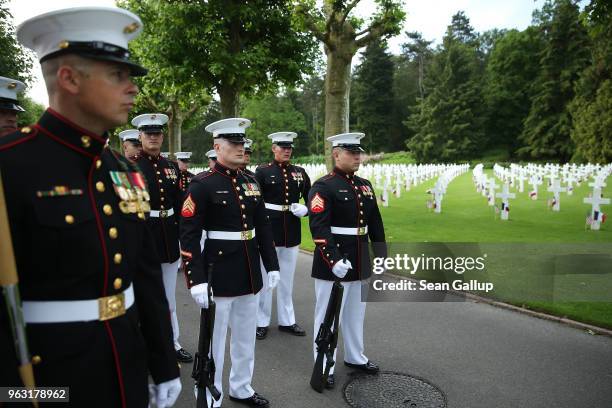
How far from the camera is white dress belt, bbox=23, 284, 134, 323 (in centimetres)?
173

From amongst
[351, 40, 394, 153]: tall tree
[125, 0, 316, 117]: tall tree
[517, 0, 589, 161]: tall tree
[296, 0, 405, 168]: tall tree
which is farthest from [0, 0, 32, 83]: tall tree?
[351, 40, 394, 153]: tall tree

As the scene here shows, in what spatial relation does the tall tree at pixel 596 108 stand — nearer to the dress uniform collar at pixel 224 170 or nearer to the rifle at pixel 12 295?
the dress uniform collar at pixel 224 170

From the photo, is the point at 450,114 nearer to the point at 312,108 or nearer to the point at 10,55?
the point at 312,108

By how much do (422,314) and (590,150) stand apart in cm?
4006

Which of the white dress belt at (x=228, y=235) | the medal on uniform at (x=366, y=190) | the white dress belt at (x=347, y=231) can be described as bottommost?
the white dress belt at (x=347, y=231)

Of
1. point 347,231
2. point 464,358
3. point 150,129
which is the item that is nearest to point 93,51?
point 347,231

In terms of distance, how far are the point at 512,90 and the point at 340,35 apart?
58.0 meters

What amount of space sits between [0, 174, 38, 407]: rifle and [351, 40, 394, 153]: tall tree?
6622 cm

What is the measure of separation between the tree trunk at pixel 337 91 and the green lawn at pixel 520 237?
10.8ft

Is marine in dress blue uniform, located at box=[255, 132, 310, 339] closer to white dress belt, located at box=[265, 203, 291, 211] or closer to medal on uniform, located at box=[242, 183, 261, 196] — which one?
white dress belt, located at box=[265, 203, 291, 211]

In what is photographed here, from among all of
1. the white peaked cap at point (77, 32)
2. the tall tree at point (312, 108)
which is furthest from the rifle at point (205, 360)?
the tall tree at point (312, 108)

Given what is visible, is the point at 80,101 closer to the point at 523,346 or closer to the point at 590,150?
the point at 523,346

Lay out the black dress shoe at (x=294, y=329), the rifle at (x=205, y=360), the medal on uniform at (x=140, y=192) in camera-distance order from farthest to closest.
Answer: the black dress shoe at (x=294, y=329) < the rifle at (x=205, y=360) < the medal on uniform at (x=140, y=192)

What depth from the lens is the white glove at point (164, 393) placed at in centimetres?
214
